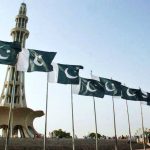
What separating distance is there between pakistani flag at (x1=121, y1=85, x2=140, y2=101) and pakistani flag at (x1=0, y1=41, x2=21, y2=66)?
43.5ft

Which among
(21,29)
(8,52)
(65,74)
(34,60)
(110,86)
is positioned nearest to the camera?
(8,52)

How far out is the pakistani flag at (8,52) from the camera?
20.0m

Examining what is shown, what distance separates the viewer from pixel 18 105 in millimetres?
60594

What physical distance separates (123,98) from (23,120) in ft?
109

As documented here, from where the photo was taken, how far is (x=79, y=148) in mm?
34000

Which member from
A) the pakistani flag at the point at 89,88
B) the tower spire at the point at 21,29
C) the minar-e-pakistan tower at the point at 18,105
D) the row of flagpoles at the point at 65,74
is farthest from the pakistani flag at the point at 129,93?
the tower spire at the point at 21,29

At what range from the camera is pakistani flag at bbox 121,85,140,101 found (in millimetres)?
30059

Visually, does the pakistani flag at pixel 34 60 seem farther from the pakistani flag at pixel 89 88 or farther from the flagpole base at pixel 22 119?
the flagpole base at pixel 22 119

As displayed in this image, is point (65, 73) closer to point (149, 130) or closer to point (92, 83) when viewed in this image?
point (92, 83)

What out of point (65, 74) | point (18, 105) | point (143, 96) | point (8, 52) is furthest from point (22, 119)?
point (8, 52)

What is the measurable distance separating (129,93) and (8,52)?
14984 millimetres

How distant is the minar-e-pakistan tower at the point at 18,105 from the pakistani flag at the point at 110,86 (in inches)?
1166

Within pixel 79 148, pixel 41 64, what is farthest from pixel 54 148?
pixel 41 64

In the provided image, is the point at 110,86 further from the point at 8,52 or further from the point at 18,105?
the point at 18,105
